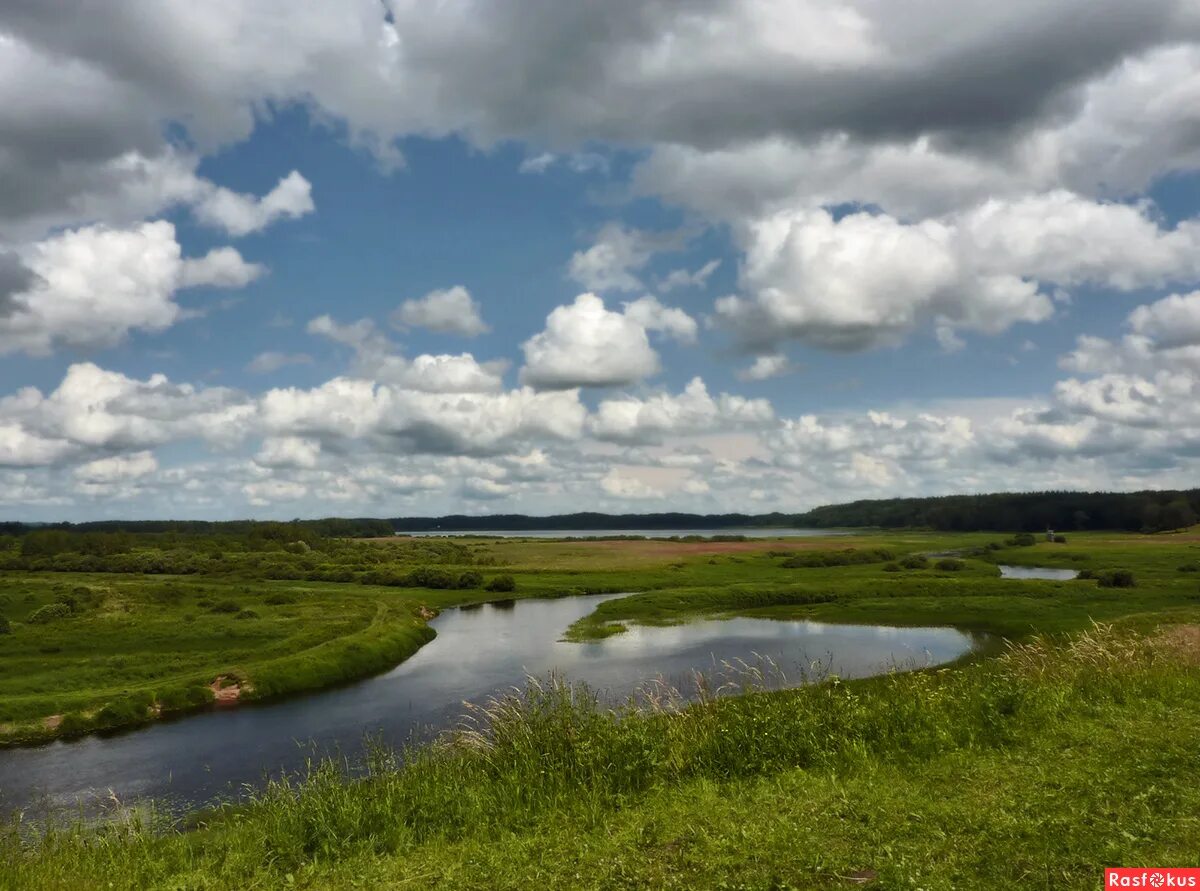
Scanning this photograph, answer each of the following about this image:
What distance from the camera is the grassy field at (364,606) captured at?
4138 centimetres

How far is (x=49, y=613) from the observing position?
59.2 m

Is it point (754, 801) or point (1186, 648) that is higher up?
point (754, 801)

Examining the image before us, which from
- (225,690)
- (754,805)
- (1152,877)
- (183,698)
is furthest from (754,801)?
(225,690)

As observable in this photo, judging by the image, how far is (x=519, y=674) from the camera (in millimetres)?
42500

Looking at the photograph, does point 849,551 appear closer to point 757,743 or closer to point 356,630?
point 356,630

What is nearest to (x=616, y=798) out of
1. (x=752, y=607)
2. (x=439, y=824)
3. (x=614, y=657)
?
(x=439, y=824)

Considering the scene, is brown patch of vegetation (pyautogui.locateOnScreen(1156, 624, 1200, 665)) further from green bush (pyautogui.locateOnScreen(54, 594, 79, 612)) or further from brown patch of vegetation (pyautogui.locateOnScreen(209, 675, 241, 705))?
green bush (pyautogui.locateOnScreen(54, 594, 79, 612))

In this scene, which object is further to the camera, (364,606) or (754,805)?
(364,606)

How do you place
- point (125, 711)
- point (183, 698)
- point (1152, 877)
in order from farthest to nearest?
point (183, 698) → point (125, 711) → point (1152, 877)

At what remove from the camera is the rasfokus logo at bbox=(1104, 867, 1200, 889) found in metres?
7.50

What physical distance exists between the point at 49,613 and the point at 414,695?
40421mm

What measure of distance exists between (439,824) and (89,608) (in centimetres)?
6618

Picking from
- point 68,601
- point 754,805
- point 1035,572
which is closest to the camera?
point 754,805

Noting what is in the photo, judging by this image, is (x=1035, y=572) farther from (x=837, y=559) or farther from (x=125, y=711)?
Result: (x=125, y=711)
